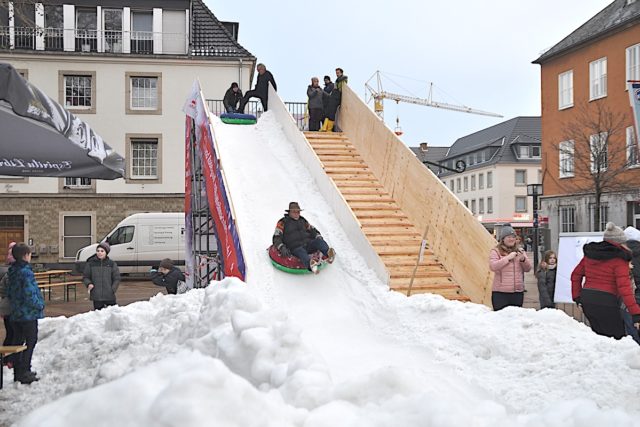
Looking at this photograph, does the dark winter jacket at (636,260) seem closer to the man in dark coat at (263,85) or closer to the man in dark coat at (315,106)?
the man in dark coat at (315,106)

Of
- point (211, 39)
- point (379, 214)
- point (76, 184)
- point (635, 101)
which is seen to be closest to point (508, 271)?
point (635, 101)

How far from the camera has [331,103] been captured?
16.6 m

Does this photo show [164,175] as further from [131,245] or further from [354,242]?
[354,242]

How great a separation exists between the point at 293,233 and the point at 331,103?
7630 millimetres

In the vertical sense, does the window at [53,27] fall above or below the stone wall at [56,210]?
above

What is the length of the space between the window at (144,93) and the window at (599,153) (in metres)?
20.2

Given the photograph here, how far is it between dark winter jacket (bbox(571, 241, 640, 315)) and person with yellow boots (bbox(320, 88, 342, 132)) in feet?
35.7

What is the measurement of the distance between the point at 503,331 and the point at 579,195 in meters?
26.9

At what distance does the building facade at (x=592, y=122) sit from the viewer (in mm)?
24422

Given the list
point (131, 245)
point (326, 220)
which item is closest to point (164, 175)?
point (131, 245)

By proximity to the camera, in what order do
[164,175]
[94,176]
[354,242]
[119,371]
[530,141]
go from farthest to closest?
[530,141], [164,175], [354,242], [94,176], [119,371]

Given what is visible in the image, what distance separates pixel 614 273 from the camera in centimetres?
629

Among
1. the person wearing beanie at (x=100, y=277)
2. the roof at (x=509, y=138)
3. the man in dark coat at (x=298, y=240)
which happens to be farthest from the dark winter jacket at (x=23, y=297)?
the roof at (x=509, y=138)

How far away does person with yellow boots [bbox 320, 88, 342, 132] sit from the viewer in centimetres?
1658
